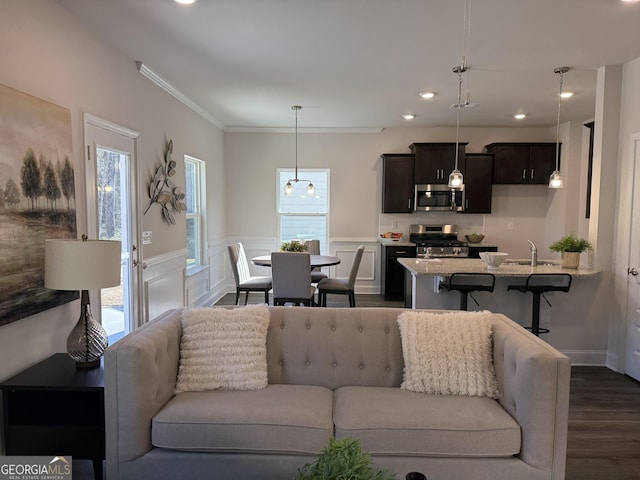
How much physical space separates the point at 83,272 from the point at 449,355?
187 centimetres

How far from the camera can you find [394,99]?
475cm

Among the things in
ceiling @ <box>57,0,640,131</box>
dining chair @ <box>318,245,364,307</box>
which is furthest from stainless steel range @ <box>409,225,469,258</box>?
ceiling @ <box>57,0,640,131</box>

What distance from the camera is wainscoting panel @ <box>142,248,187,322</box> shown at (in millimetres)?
3703

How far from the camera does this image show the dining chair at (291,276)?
426cm

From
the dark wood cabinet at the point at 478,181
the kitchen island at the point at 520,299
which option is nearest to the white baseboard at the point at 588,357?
the kitchen island at the point at 520,299

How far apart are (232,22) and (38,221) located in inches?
67.3

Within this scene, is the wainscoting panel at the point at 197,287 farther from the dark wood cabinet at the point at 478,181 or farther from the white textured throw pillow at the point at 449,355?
the dark wood cabinet at the point at 478,181

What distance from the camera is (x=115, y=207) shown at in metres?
3.20

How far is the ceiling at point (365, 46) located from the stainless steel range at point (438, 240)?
2029 millimetres

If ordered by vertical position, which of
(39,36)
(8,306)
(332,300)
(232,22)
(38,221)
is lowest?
(332,300)

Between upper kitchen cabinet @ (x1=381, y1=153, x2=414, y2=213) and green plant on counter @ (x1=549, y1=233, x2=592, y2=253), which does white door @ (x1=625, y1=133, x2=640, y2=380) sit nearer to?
green plant on counter @ (x1=549, y1=233, x2=592, y2=253)

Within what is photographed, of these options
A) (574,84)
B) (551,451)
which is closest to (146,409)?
(551,451)

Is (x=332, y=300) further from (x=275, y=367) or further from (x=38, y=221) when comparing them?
(x=38, y=221)

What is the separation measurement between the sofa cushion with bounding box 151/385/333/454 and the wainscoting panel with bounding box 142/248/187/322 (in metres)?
2.02
